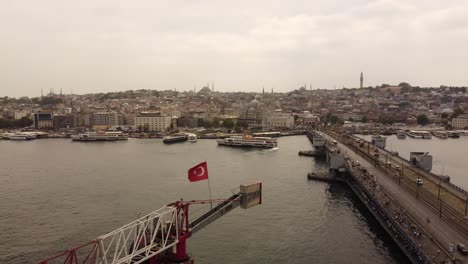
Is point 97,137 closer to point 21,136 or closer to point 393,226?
point 21,136

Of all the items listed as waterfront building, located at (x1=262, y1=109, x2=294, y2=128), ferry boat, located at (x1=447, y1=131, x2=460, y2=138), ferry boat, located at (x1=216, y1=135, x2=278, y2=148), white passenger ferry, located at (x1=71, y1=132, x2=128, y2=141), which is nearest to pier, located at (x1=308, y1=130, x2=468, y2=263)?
ferry boat, located at (x1=216, y1=135, x2=278, y2=148)

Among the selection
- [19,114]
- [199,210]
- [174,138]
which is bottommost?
[199,210]

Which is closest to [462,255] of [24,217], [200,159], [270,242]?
[270,242]

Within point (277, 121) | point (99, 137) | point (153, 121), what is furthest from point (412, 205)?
point (277, 121)

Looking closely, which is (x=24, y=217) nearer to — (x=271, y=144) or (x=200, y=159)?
(x=200, y=159)

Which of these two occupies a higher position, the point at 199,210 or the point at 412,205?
the point at 412,205

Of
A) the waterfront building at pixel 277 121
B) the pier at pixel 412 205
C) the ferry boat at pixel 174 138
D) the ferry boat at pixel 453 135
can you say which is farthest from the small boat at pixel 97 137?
the ferry boat at pixel 453 135

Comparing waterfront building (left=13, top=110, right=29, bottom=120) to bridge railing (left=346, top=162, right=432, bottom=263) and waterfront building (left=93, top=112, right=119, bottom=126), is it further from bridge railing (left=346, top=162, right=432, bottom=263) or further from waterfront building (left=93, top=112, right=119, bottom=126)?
bridge railing (left=346, top=162, right=432, bottom=263)
